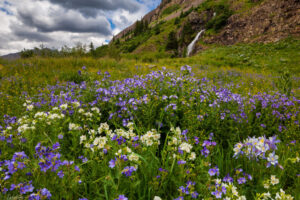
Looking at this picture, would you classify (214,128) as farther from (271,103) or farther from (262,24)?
(262,24)

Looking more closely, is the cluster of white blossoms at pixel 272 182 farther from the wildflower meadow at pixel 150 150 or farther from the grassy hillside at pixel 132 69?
the grassy hillside at pixel 132 69

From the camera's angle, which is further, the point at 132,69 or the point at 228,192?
the point at 132,69

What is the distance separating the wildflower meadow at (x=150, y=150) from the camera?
4.72 feet

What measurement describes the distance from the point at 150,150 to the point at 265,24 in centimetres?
2510

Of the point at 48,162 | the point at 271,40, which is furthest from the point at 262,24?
the point at 48,162

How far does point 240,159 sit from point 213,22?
33252mm

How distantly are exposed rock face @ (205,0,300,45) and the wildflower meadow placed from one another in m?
18.9

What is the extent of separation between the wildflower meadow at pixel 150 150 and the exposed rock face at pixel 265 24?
18.9 meters

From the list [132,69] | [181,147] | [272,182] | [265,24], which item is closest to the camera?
[272,182]

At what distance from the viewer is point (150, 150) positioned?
182cm

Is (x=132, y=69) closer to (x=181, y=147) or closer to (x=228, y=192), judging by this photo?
(x=181, y=147)

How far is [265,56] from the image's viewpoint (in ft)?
46.3

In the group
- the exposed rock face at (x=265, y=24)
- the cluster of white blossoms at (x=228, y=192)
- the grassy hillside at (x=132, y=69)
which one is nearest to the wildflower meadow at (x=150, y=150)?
the cluster of white blossoms at (x=228, y=192)

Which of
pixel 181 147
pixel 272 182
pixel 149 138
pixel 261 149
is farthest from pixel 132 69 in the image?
pixel 272 182
